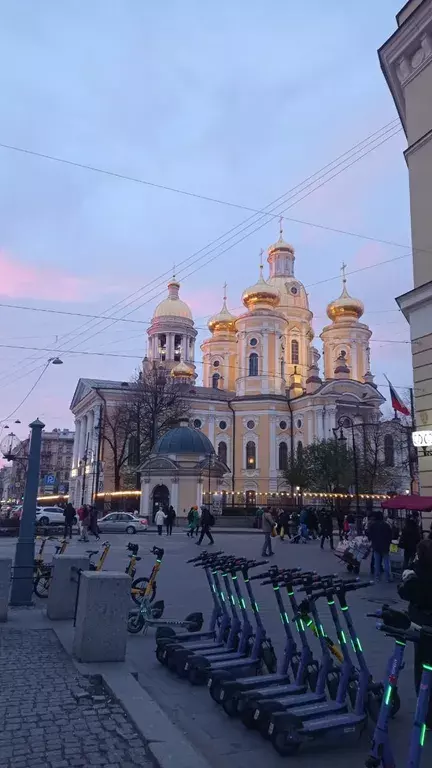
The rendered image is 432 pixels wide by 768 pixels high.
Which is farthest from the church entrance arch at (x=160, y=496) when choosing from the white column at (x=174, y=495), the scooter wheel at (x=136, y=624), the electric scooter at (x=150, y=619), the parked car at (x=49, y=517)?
the scooter wheel at (x=136, y=624)

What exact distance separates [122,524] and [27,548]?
26.0 metres

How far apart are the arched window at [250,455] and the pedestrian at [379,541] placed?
5420 centimetres

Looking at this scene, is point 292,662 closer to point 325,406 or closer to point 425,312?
point 425,312

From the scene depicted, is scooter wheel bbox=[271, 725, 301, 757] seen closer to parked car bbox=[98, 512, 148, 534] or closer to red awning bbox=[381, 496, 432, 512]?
red awning bbox=[381, 496, 432, 512]

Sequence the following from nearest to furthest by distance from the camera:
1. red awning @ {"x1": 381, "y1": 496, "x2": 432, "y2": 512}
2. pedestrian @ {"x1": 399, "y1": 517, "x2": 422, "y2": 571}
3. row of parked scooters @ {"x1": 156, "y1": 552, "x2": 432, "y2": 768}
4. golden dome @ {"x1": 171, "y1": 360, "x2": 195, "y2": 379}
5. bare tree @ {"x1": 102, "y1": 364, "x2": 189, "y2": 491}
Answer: row of parked scooters @ {"x1": 156, "y1": 552, "x2": 432, "y2": 768} → red awning @ {"x1": 381, "y1": 496, "x2": 432, "y2": 512} → pedestrian @ {"x1": 399, "y1": 517, "x2": 422, "y2": 571} → bare tree @ {"x1": 102, "y1": 364, "x2": 189, "y2": 491} → golden dome @ {"x1": 171, "y1": 360, "x2": 195, "y2": 379}

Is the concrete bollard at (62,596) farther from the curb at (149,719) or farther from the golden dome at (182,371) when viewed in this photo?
the golden dome at (182,371)

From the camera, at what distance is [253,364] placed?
71625 millimetres

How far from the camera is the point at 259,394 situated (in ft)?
231

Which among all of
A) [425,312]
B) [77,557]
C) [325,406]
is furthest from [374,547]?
[325,406]

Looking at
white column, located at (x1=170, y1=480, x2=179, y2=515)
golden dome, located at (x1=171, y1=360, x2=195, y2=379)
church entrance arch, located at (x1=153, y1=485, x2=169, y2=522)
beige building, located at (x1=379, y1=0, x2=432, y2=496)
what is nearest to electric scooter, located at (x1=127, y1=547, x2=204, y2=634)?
beige building, located at (x1=379, y1=0, x2=432, y2=496)

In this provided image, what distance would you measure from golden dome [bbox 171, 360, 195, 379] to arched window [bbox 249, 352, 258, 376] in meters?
7.37

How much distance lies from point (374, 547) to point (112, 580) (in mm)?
9159

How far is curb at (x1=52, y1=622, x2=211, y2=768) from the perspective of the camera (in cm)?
417

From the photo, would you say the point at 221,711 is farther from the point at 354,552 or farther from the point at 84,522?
the point at 84,522
